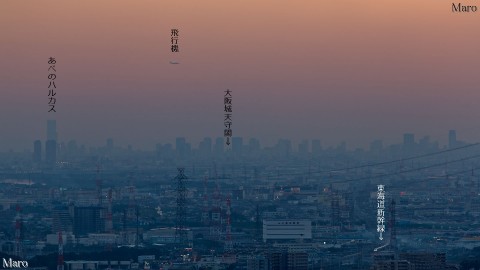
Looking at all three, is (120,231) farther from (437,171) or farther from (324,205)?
(437,171)

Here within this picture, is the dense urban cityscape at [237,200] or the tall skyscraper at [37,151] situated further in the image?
the tall skyscraper at [37,151]

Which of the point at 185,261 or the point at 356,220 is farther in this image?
the point at 356,220

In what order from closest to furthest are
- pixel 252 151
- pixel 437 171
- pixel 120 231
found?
pixel 120 231 → pixel 252 151 → pixel 437 171

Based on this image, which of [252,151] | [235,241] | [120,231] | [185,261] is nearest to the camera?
[185,261]

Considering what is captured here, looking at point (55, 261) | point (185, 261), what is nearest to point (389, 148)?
point (185, 261)

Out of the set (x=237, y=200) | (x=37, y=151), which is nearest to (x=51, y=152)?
(x=37, y=151)
